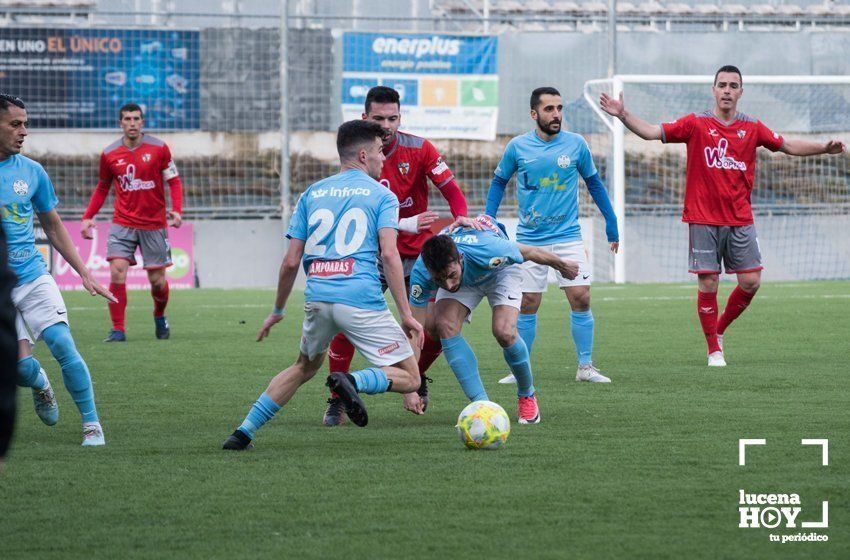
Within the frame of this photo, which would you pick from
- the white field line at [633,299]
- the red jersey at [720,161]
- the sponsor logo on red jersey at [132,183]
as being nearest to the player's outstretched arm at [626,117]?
the red jersey at [720,161]

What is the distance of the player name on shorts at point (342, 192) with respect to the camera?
20.3ft

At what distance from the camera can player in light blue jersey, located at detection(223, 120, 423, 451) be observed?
20.2 feet

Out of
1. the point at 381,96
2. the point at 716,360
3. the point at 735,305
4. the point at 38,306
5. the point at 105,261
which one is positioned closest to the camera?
the point at 38,306

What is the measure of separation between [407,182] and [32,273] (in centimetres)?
253

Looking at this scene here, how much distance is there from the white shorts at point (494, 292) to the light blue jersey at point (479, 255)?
58mm

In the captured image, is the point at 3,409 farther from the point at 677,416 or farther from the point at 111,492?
the point at 677,416

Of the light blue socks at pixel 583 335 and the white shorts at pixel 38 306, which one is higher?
the white shorts at pixel 38 306

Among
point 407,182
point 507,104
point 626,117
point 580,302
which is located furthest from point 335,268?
point 507,104

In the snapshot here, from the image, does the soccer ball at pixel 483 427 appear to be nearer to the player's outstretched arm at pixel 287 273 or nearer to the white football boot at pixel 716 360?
the player's outstretched arm at pixel 287 273

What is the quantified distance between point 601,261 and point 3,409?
770 inches

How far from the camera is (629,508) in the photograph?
16.0 ft

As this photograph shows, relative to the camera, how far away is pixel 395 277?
20.1ft

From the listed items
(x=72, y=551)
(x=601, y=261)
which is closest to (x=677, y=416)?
(x=72, y=551)

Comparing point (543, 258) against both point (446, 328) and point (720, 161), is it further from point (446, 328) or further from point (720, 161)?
point (720, 161)
